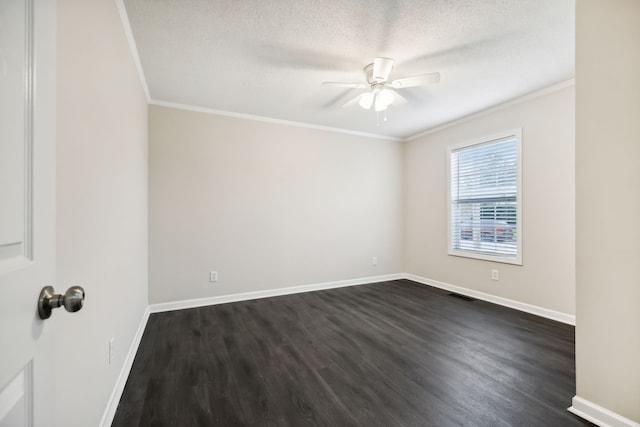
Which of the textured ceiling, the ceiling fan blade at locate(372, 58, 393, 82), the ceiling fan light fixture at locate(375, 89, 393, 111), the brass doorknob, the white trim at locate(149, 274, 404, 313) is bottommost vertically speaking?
the white trim at locate(149, 274, 404, 313)

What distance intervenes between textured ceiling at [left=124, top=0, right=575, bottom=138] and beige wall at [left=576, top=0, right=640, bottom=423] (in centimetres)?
57

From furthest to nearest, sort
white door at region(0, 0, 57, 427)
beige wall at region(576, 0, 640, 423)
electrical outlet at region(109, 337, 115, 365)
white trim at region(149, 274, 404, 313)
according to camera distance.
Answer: white trim at region(149, 274, 404, 313), electrical outlet at region(109, 337, 115, 365), beige wall at region(576, 0, 640, 423), white door at region(0, 0, 57, 427)

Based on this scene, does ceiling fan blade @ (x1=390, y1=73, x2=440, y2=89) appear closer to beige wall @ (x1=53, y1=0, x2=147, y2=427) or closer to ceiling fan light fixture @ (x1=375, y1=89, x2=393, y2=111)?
ceiling fan light fixture @ (x1=375, y1=89, x2=393, y2=111)

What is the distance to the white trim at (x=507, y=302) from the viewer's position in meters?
2.95

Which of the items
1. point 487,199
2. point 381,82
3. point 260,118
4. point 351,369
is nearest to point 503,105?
point 487,199

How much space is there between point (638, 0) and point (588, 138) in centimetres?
67

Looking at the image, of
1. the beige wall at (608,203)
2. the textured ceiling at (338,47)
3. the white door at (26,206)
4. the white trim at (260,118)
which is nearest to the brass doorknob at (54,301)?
the white door at (26,206)

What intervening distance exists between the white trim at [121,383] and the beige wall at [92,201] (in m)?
0.07

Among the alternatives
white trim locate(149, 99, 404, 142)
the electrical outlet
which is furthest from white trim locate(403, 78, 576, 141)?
the electrical outlet

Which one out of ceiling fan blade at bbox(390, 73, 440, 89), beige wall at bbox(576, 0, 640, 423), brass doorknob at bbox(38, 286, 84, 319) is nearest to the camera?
brass doorknob at bbox(38, 286, 84, 319)

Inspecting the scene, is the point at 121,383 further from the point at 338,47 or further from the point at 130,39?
the point at 338,47

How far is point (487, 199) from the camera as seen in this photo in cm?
370

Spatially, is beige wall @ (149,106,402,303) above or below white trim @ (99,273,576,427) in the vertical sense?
above

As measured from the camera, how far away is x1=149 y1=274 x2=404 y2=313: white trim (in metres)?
3.33
